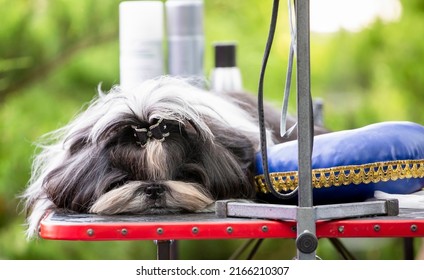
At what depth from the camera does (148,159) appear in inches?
64.5

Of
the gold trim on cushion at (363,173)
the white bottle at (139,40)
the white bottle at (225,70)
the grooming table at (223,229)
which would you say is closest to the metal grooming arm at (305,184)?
the grooming table at (223,229)

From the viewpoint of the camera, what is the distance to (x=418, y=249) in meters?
3.57

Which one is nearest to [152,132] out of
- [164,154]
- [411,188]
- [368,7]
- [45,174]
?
[164,154]

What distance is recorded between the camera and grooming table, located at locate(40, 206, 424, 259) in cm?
146

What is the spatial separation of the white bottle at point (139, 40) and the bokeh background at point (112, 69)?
3.44 feet

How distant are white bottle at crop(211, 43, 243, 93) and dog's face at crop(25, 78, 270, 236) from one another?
2.31 ft

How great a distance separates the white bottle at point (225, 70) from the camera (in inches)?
99.5

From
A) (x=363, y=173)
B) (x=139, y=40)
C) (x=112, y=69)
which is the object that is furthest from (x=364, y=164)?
(x=112, y=69)

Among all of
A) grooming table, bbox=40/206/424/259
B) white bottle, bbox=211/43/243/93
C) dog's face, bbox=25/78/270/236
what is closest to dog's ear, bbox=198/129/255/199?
dog's face, bbox=25/78/270/236

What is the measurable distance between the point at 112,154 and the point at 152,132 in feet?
0.28

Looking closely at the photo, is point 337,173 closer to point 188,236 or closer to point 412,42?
point 188,236

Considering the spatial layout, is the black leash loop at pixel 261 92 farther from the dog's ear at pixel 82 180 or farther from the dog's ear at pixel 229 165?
the dog's ear at pixel 82 180

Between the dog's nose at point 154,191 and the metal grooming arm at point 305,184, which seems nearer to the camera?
the metal grooming arm at point 305,184

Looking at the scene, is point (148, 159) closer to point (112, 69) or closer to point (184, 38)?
point (184, 38)
